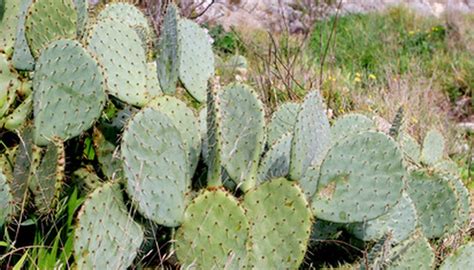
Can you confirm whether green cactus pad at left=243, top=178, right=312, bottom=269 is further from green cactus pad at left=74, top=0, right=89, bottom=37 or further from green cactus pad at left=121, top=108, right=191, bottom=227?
green cactus pad at left=74, top=0, right=89, bottom=37

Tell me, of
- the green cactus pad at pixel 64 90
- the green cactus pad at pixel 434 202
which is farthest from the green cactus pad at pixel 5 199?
the green cactus pad at pixel 434 202

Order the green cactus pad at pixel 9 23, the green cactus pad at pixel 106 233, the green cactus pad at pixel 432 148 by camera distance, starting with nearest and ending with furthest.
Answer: the green cactus pad at pixel 106 233 → the green cactus pad at pixel 9 23 → the green cactus pad at pixel 432 148

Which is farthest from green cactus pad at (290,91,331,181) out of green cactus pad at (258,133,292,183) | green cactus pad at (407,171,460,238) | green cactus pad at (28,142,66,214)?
green cactus pad at (28,142,66,214)

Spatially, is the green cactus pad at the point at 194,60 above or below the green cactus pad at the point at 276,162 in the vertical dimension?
above

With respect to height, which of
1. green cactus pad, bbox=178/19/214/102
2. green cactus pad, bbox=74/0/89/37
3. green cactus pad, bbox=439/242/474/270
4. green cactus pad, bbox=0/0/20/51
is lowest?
green cactus pad, bbox=439/242/474/270

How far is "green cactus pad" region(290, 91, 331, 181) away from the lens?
2.72 m

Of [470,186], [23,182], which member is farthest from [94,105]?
[470,186]

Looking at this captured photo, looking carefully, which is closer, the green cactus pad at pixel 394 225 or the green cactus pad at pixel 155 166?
the green cactus pad at pixel 155 166

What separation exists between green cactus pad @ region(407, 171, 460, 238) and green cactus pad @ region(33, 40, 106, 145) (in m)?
1.44

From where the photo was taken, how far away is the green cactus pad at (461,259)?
2.76 metres

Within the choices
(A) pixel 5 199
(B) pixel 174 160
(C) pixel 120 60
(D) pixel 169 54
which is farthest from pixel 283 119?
(A) pixel 5 199

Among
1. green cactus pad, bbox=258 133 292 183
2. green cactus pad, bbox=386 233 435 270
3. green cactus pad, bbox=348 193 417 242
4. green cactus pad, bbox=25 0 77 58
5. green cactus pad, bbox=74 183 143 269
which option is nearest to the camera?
green cactus pad, bbox=74 183 143 269

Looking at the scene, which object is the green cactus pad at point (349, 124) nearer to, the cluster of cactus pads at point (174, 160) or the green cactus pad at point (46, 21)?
the cluster of cactus pads at point (174, 160)

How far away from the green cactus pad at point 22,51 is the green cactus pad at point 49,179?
517 mm
